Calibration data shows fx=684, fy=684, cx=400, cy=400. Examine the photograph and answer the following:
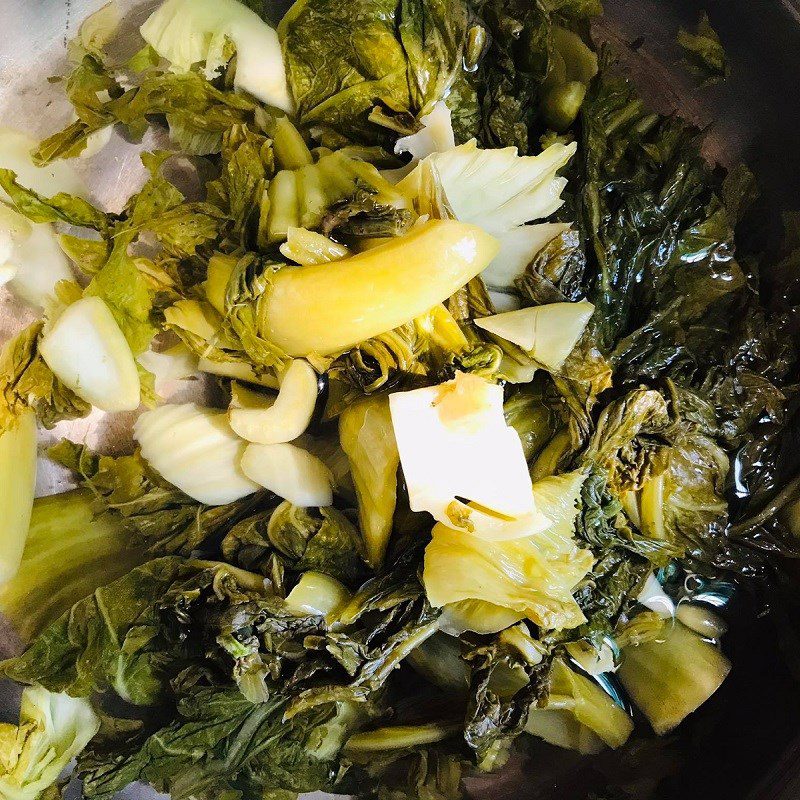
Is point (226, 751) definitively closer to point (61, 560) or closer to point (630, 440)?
point (61, 560)

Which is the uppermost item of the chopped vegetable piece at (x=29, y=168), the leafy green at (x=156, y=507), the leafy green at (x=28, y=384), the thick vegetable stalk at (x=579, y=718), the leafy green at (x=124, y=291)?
the chopped vegetable piece at (x=29, y=168)

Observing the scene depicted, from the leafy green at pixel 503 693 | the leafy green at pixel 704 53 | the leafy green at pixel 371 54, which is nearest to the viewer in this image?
the leafy green at pixel 503 693

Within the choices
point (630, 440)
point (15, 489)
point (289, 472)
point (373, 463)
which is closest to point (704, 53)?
point (630, 440)

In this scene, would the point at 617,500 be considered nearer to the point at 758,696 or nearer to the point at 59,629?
the point at 758,696

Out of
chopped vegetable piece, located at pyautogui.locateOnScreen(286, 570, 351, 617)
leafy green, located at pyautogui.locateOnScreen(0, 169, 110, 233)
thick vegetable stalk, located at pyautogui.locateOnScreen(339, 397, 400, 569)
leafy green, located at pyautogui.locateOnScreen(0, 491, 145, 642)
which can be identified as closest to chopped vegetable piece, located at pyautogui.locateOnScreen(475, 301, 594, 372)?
thick vegetable stalk, located at pyautogui.locateOnScreen(339, 397, 400, 569)

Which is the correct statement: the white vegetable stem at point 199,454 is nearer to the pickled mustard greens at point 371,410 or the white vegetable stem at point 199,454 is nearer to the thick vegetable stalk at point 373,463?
the pickled mustard greens at point 371,410

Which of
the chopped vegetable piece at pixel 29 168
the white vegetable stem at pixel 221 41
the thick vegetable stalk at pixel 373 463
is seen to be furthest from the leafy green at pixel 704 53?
the chopped vegetable piece at pixel 29 168
